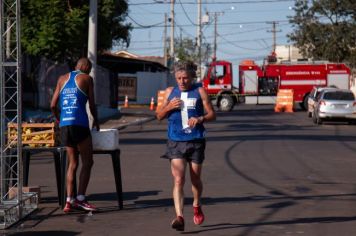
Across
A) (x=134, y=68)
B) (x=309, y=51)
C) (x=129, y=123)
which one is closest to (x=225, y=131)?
(x=129, y=123)

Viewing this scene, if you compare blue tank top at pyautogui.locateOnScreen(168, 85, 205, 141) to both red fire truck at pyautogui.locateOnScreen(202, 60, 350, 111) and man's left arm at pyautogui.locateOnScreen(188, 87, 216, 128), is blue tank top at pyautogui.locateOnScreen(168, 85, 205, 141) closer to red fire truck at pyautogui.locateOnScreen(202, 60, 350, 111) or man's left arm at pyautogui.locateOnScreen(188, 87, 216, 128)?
man's left arm at pyautogui.locateOnScreen(188, 87, 216, 128)

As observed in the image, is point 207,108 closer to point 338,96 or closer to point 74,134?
point 74,134

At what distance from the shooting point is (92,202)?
11.8 metres

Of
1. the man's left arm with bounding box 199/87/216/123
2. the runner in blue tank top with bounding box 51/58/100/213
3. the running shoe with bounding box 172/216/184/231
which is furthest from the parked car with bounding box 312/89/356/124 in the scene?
the running shoe with bounding box 172/216/184/231

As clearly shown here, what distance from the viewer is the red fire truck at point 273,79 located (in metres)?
52.0

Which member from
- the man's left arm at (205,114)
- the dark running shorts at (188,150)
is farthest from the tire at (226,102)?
the dark running shorts at (188,150)

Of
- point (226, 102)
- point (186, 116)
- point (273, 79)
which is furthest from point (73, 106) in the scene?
point (273, 79)

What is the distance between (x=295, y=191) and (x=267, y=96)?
1589 inches

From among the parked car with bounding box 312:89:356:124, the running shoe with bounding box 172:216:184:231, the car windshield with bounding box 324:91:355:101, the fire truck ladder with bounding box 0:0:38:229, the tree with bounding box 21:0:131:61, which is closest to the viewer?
the running shoe with bounding box 172:216:184:231

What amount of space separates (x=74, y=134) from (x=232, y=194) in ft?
10.1

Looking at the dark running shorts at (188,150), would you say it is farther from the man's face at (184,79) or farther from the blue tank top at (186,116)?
the man's face at (184,79)

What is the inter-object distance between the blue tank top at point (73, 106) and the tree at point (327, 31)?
162 feet

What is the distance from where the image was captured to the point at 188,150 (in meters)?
9.41

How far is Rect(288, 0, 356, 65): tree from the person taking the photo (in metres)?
60.0
